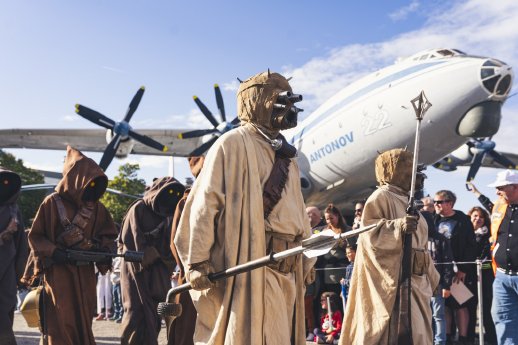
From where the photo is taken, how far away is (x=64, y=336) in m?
4.99

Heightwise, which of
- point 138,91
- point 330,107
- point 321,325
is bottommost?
point 321,325

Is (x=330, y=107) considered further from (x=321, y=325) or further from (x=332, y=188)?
(x=321, y=325)

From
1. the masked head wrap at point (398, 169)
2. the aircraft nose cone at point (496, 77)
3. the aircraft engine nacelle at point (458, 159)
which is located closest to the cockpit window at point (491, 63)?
the aircraft nose cone at point (496, 77)

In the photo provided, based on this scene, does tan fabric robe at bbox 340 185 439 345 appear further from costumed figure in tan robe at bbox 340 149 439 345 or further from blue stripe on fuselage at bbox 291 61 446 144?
blue stripe on fuselage at bbox 291 61 446 144

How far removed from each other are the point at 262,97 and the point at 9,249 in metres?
3.78

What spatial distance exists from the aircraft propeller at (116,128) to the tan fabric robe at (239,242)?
1748 centimetres

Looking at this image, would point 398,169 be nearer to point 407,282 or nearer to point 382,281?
point 382,281

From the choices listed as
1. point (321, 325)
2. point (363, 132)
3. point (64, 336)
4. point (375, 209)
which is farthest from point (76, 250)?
point (363, 132)

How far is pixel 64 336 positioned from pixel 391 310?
284 cm

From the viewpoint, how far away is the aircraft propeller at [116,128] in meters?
20.5

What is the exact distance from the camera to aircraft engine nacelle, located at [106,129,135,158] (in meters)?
21.6

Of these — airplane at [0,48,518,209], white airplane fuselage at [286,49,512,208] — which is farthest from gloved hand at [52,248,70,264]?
white airplane fuselage at [286,49,512,208]

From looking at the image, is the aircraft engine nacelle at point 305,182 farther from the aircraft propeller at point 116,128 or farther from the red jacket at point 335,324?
the red jacket at point 335,324

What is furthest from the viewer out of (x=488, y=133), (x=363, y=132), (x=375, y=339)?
(x=363, y=132)
